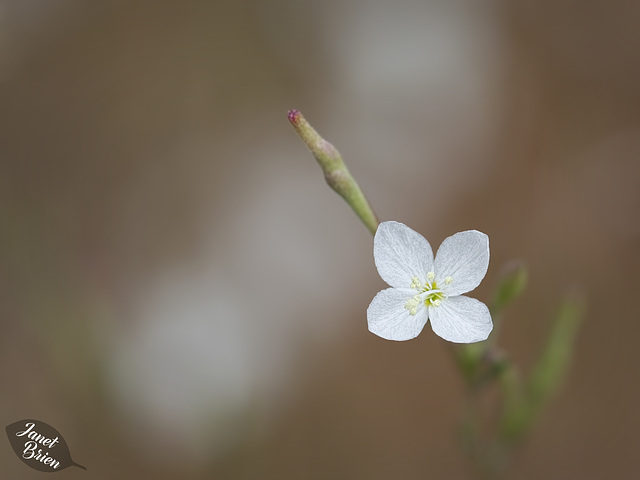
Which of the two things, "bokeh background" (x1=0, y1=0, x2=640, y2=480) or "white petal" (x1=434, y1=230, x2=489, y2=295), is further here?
"bokeh background" (x1=0, y1=0, x2=640, y2=480)

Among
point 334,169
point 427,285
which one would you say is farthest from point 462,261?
point 334,169

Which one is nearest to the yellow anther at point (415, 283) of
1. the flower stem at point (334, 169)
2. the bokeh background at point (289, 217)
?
the flower stem at point (334, 169)

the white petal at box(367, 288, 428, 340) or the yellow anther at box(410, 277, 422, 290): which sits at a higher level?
the yellow anther at box(410, 277, 422, 290)

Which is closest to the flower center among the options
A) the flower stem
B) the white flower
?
the white flower

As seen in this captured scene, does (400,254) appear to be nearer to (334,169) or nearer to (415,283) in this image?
(415,283)

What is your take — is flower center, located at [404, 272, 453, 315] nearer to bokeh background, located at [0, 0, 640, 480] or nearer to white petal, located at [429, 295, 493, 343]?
white petal, located at [429, 295, 493, 343]

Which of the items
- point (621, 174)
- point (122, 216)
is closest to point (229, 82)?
point (122, 216)

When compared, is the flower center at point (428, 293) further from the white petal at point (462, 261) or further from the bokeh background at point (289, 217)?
the bokeh background at point (289, 217)
